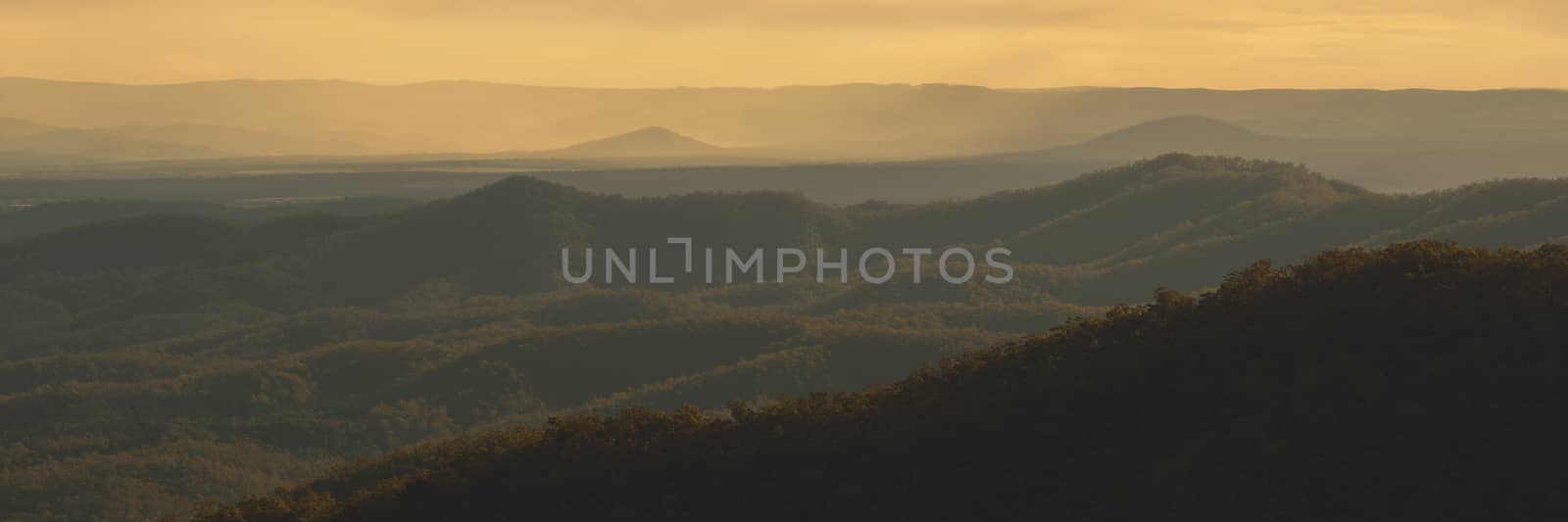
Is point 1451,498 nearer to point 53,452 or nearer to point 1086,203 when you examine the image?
point 53,452

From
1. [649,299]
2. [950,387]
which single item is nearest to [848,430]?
[950,387]

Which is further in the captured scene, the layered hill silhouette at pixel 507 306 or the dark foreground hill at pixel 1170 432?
the layered hill silhouette at pixel 507 306

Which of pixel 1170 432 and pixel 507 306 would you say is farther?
pixel 507 306

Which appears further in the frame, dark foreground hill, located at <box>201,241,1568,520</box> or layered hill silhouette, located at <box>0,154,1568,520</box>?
layered hill silhouette, located at <box>0,154,1568,520</box>

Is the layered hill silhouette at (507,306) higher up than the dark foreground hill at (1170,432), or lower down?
lower down
